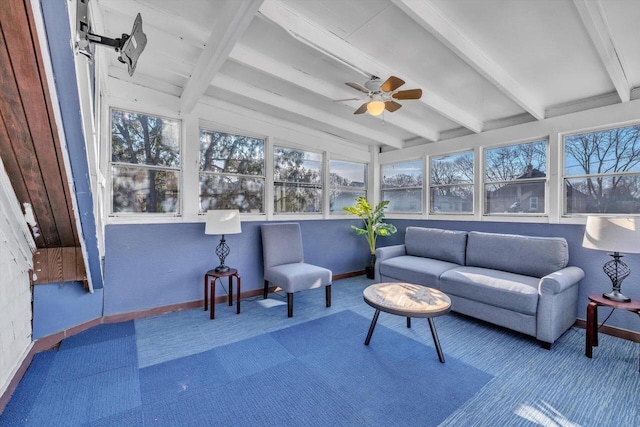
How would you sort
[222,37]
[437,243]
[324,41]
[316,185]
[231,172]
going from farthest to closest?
[316,185] < [437,243] < [231,172] < [324,41] < [222,37]

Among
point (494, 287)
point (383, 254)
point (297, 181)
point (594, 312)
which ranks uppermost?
point (297, 181)

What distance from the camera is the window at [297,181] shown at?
4.39 metres

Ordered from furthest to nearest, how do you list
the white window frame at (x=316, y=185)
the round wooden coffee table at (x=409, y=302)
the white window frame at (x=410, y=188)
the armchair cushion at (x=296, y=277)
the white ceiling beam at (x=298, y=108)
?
the white window frame at (x=410, y=188)
the white window frame at (x=316, y=185)
the armchair cushion at (x=296, y=277)
the white ceiling beam at (x=298, y=108)
the round wooden coffee table at (x=409, y=302)

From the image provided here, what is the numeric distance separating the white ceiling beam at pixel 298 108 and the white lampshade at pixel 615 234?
3072 mm

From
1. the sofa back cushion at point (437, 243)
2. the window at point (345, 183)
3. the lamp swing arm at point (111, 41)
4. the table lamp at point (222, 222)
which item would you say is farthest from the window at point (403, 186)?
the lamp swing arm at point (111, 41)

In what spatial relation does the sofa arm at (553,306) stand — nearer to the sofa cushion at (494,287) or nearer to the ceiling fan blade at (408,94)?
the sofa cushion at (494,287)

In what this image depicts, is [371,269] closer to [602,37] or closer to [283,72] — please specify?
[283,72]

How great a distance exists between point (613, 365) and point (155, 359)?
3812 millimetres

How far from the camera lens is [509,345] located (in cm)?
268

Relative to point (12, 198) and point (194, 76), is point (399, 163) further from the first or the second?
point (12, 198)

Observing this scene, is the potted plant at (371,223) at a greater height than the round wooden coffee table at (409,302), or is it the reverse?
the potted plant at (371,223)

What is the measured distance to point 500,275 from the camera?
3184mm

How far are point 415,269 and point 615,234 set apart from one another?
6.21 feet

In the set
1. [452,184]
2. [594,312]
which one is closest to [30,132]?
[594,312]
